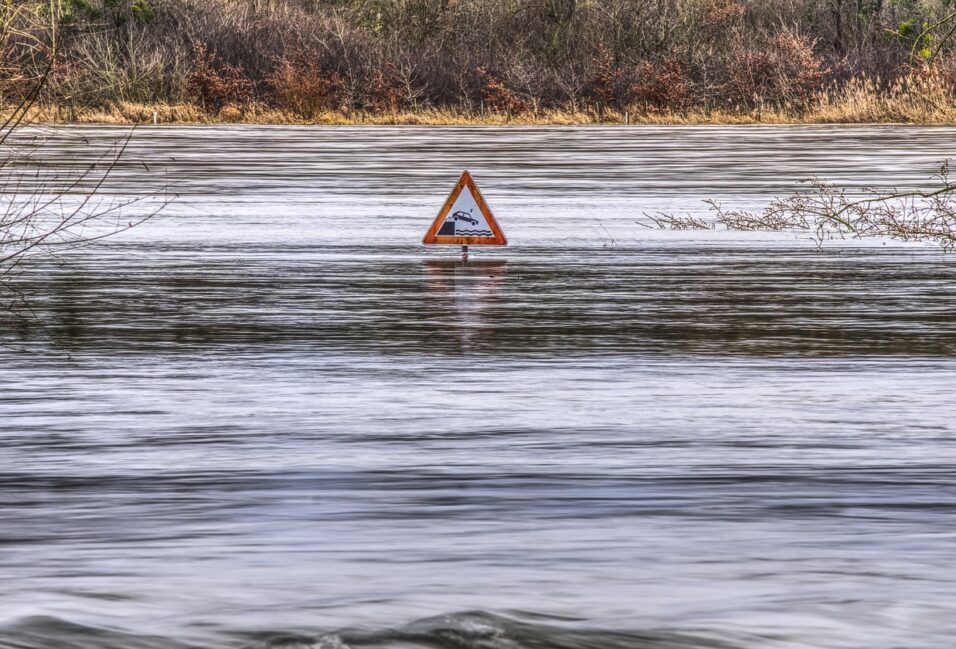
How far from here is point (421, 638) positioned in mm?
5414

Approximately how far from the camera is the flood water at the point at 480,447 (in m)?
5.82

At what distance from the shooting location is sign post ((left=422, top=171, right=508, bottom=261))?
1762 centimetres

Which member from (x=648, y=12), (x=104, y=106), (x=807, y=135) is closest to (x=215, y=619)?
(x=807, y=135)

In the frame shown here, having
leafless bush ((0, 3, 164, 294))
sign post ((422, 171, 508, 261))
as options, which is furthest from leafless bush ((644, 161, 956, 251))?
leafless bush ((0, 3, 164, 294))

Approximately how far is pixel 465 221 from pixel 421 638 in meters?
12.5

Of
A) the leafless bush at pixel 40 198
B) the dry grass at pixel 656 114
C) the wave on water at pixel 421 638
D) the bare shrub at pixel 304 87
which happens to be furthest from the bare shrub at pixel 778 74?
the wave on water at pixel 421 638

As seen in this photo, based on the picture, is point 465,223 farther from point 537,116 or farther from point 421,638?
point 537,116

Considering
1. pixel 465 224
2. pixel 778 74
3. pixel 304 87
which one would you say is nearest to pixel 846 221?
pixel 465 224

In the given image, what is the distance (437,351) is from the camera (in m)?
11.8

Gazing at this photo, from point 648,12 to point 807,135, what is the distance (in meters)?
24.3

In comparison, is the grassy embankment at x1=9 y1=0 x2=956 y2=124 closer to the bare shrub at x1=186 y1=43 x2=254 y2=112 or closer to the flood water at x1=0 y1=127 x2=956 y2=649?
the bare shrub at x1=186 y1=43 x2=254 y2=112

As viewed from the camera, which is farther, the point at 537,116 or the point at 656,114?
the point at 537,116

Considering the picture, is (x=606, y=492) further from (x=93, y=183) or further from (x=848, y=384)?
(x=93, y=183)

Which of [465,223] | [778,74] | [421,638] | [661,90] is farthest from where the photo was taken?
[661,90]
